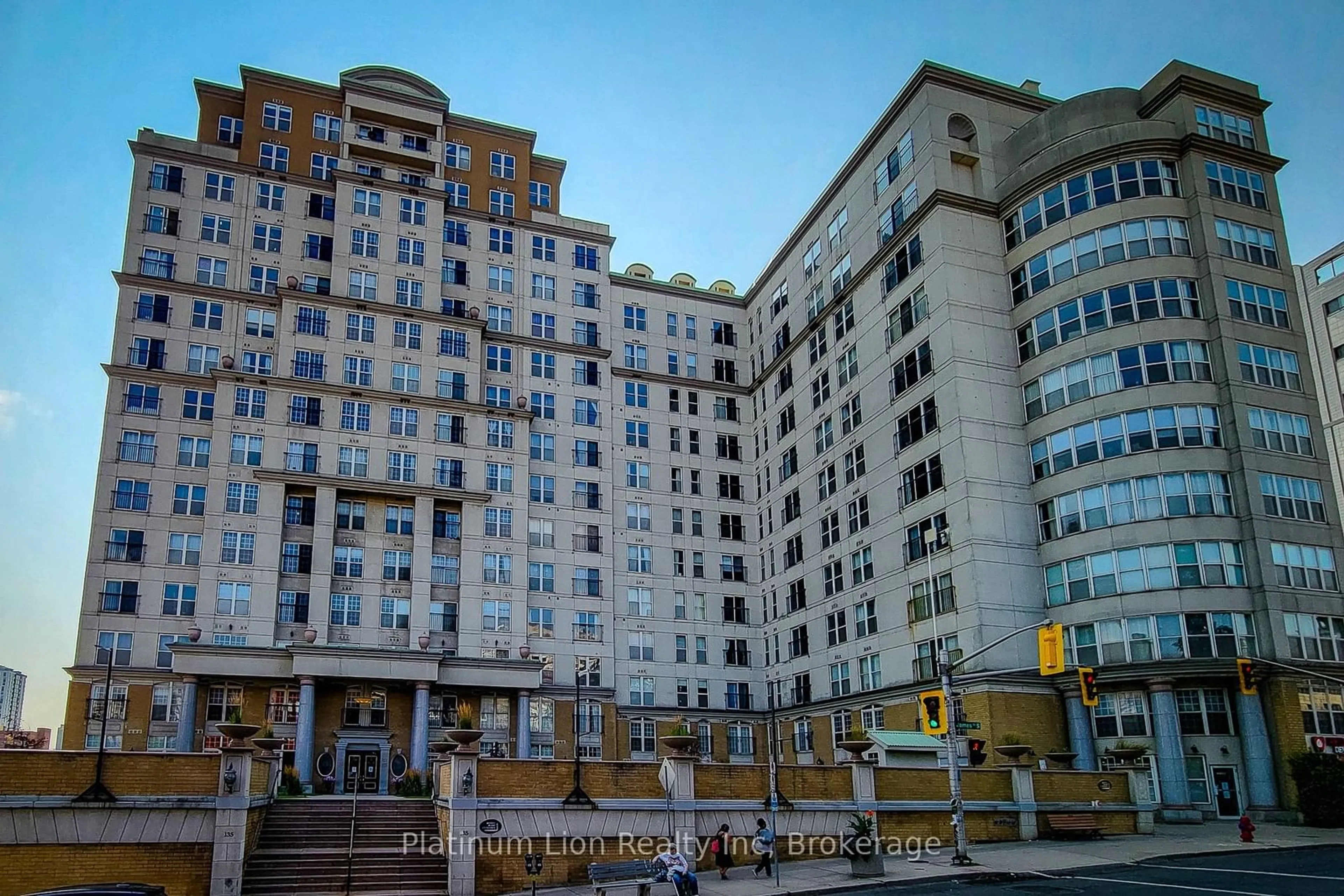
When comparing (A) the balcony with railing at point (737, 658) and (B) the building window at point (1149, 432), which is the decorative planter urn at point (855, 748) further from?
(A) the balcony with railing at point (737, 658)

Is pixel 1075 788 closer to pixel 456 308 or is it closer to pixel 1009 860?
pixel 1009 860

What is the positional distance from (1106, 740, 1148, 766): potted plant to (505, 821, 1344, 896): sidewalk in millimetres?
2780

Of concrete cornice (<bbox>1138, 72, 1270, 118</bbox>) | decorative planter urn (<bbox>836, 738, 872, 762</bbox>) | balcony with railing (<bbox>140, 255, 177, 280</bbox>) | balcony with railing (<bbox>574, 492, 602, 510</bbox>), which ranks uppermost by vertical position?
concrete cornice (<bbox>1138, 72, 1270, 118</bbox>)

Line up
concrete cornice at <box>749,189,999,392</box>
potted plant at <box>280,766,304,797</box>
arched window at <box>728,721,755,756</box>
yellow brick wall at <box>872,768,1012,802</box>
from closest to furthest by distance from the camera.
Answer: yellow brick wall at <box>872,768,1012,802</box>
potted plant at <box>280,766,304,797</box>
concrete cornice at <box>749,189,999,392</box>
arched window at <box>728,721,755,756</box>

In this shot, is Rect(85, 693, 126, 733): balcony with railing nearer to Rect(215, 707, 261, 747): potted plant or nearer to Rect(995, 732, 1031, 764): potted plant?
Rect(215, 707, 261, 747): potted plant

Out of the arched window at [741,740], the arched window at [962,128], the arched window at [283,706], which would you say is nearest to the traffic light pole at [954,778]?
the arched window at [962,128]

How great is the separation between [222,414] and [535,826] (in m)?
36.7

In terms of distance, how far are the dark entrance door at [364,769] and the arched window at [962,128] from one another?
144 feet

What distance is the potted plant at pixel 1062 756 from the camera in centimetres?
3894

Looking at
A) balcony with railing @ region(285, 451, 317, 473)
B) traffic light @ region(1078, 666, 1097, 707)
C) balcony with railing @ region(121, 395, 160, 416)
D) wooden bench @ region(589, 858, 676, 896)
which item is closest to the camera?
wooden bench @ region(589, 858, 676, 896)

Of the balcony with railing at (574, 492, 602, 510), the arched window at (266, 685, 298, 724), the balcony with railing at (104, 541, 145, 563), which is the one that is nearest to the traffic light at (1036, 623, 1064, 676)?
the arched window at (266, 685, 298, 724)

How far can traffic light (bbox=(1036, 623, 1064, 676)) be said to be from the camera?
27.9 meters

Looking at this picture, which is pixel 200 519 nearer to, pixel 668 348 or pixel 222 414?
pixel 222 414

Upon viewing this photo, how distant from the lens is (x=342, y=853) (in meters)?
30.9
